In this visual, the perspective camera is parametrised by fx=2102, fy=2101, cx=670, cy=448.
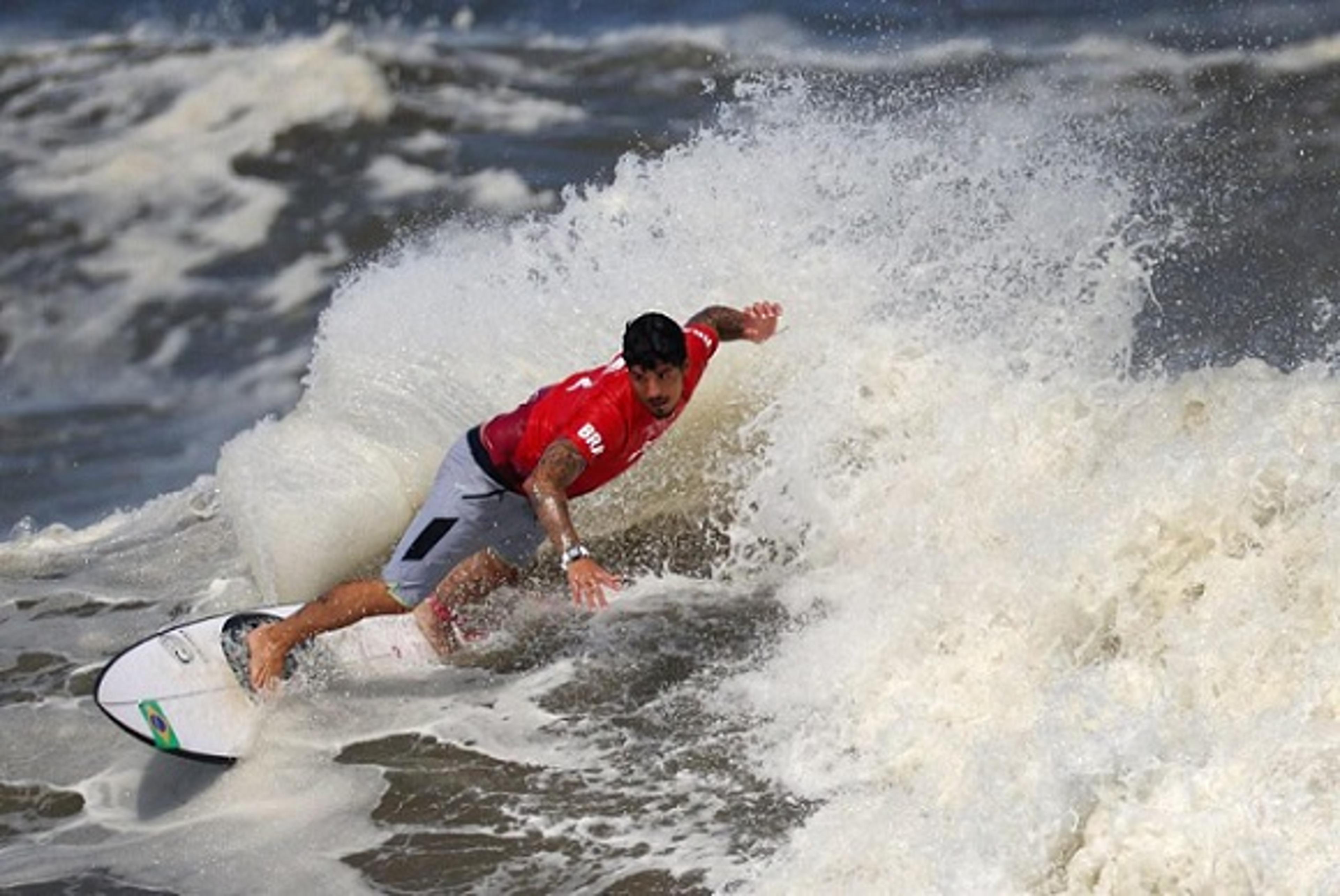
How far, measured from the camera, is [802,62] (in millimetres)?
18328

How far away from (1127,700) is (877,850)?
0.98 metres

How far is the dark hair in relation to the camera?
705cm

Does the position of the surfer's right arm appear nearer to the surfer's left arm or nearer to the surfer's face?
the surfer's face

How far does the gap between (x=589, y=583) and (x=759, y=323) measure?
1842 mm

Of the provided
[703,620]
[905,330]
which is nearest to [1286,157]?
[905,330]

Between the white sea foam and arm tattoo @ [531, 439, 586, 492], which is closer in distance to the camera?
arm tattoo @ [531, 439, 586, 492]

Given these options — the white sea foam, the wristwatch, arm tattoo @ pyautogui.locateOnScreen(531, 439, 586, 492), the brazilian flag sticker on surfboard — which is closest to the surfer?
arm tattoo @ pyautogui.locateOnScreen(531, 439, 586, 492)

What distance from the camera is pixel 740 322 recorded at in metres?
8.02

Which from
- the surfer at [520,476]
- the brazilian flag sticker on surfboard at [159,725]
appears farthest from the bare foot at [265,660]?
the brazilian flag sticker on surfboard at [159,725]

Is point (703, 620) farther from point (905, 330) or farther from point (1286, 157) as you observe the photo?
point (1286, 157)

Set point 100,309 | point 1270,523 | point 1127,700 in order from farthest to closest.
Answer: point 100,309 → point 1270,523 → point 1127,700

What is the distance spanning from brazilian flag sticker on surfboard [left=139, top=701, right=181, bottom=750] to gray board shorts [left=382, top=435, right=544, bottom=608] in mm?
947

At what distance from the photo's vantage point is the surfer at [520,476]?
716cm

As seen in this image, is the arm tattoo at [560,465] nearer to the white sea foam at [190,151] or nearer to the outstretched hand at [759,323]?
the outstretched hand at [759,323]
